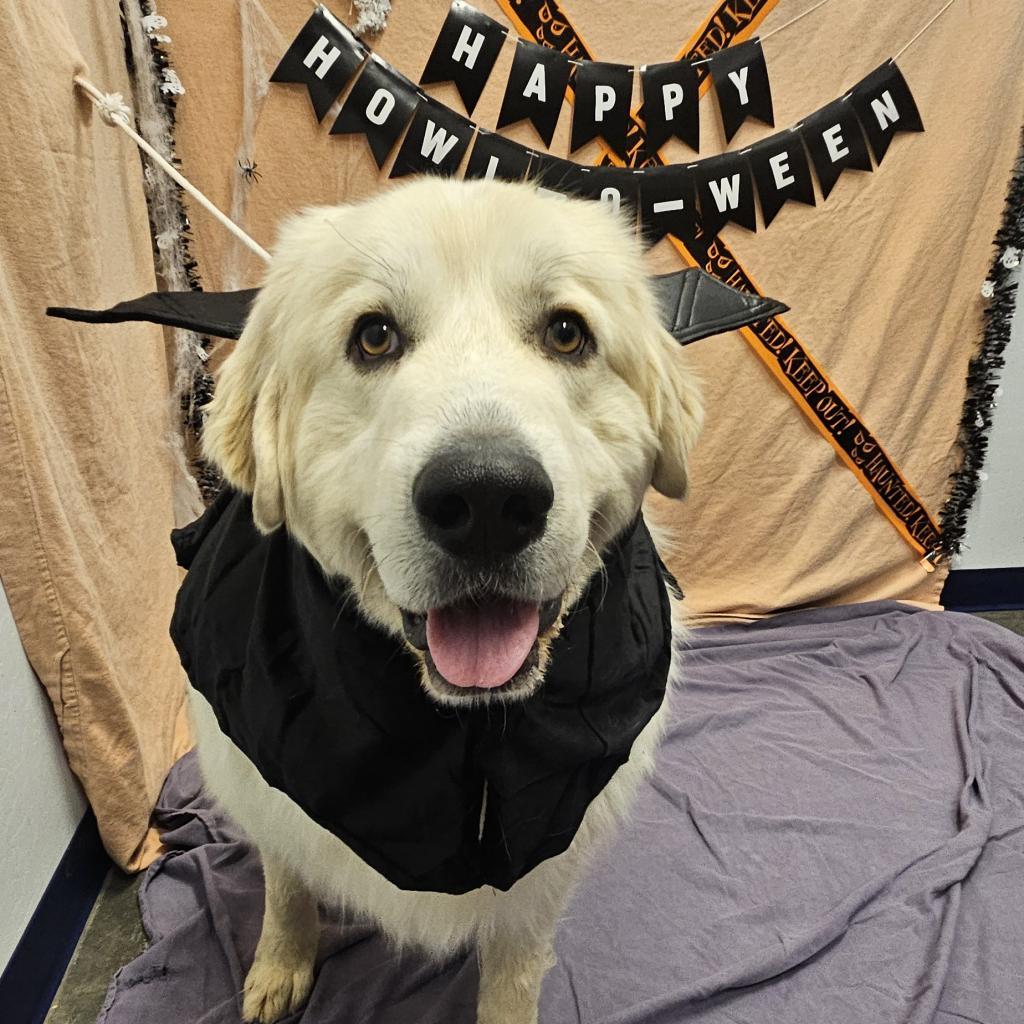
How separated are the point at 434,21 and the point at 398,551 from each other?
166cm

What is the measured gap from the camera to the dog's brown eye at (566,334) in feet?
3.08

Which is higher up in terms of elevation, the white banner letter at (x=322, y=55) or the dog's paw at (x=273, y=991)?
the white banner letter at (x=322, y=55)

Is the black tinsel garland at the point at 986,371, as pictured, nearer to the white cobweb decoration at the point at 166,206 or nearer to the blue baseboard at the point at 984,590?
the blue baseboard at the point at 984,590

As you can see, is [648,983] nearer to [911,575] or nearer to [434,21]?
[911,575]

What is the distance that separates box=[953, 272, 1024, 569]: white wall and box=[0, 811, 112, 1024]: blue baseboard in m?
2.63

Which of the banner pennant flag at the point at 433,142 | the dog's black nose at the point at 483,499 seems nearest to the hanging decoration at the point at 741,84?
the banner pennant flag at the point at 433,142

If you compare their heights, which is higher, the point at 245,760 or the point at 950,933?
the point at 245,760

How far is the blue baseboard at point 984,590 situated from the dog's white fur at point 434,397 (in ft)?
6.60

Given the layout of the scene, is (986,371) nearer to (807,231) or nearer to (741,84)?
(807,231)

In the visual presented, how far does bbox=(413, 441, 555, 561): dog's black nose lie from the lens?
0.71 meters

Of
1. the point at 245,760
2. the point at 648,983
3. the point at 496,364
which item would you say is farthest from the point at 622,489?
the point at 648,983

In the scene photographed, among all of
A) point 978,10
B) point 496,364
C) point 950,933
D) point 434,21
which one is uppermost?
point 978,10

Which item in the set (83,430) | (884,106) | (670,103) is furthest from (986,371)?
(83,430)

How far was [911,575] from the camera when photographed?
255 centimetres
